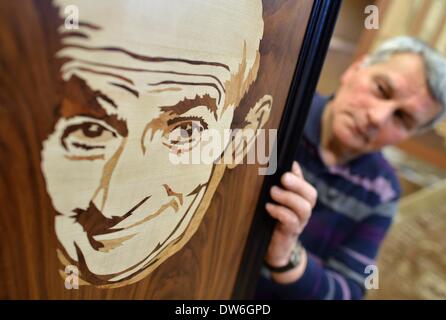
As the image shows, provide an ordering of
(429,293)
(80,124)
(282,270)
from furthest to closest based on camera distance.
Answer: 1. (429,293)
2. (282,270)
3. (80,124)

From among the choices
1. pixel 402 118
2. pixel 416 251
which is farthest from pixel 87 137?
pixel 416 251

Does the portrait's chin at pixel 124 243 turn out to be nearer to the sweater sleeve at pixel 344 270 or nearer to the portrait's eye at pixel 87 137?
the portrait's eye at pixel 87 137

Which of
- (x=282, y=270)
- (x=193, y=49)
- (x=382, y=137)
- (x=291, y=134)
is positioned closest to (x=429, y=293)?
(x=382, y=137)

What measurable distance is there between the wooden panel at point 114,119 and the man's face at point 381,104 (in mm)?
511

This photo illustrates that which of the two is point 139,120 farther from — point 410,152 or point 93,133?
point 410,152

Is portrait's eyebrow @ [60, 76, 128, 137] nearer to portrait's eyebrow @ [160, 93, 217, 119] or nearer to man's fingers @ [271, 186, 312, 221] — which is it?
portrait's eyebrow @ [160, 93, 217, 119]

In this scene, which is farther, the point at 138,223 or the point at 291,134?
the point at 291,134

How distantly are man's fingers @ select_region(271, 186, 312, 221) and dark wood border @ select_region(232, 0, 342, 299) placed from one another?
0.01 m

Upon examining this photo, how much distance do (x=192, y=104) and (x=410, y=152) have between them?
2.23 metres

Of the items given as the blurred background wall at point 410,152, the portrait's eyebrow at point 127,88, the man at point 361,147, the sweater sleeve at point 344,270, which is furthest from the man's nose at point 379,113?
the blurred background wall at point 410,152

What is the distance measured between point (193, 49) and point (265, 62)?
0.11 metres
